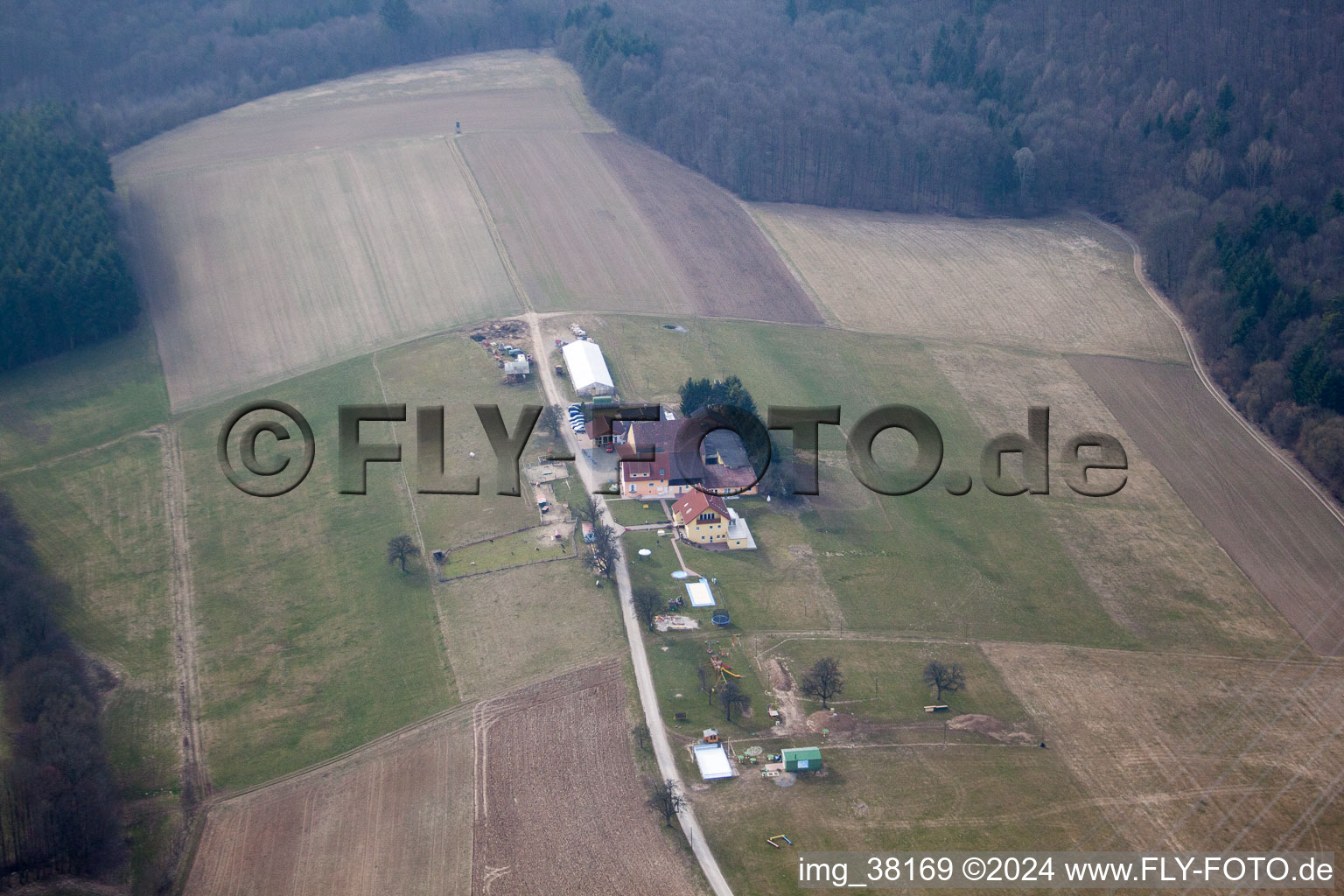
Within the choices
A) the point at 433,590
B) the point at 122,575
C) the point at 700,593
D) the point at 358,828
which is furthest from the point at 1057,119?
the point at 358,828

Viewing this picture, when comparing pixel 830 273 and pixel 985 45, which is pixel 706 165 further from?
pixel 985 45

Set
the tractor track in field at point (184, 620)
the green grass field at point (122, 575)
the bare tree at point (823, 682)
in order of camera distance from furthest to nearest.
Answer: the bare tree at point (823, 682) → the green grass field at point (122, 575) → the tractor track in field at point (184, 620)

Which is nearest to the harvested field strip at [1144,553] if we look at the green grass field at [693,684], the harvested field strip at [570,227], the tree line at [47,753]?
the green grass field at [693,684]

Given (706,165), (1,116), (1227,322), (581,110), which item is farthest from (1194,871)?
(1,116)

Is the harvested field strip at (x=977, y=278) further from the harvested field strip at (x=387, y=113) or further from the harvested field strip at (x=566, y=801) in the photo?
the harvested field strip at (x=566, y=801)

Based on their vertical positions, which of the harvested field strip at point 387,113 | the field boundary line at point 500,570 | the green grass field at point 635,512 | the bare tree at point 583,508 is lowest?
the field boundary line at point 500,570

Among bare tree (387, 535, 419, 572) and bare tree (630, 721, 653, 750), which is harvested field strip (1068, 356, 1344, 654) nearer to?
bare tree (630, 721, 653, 750)

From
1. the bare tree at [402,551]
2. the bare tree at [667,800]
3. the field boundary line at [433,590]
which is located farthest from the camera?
the bare tree at [402,551]
